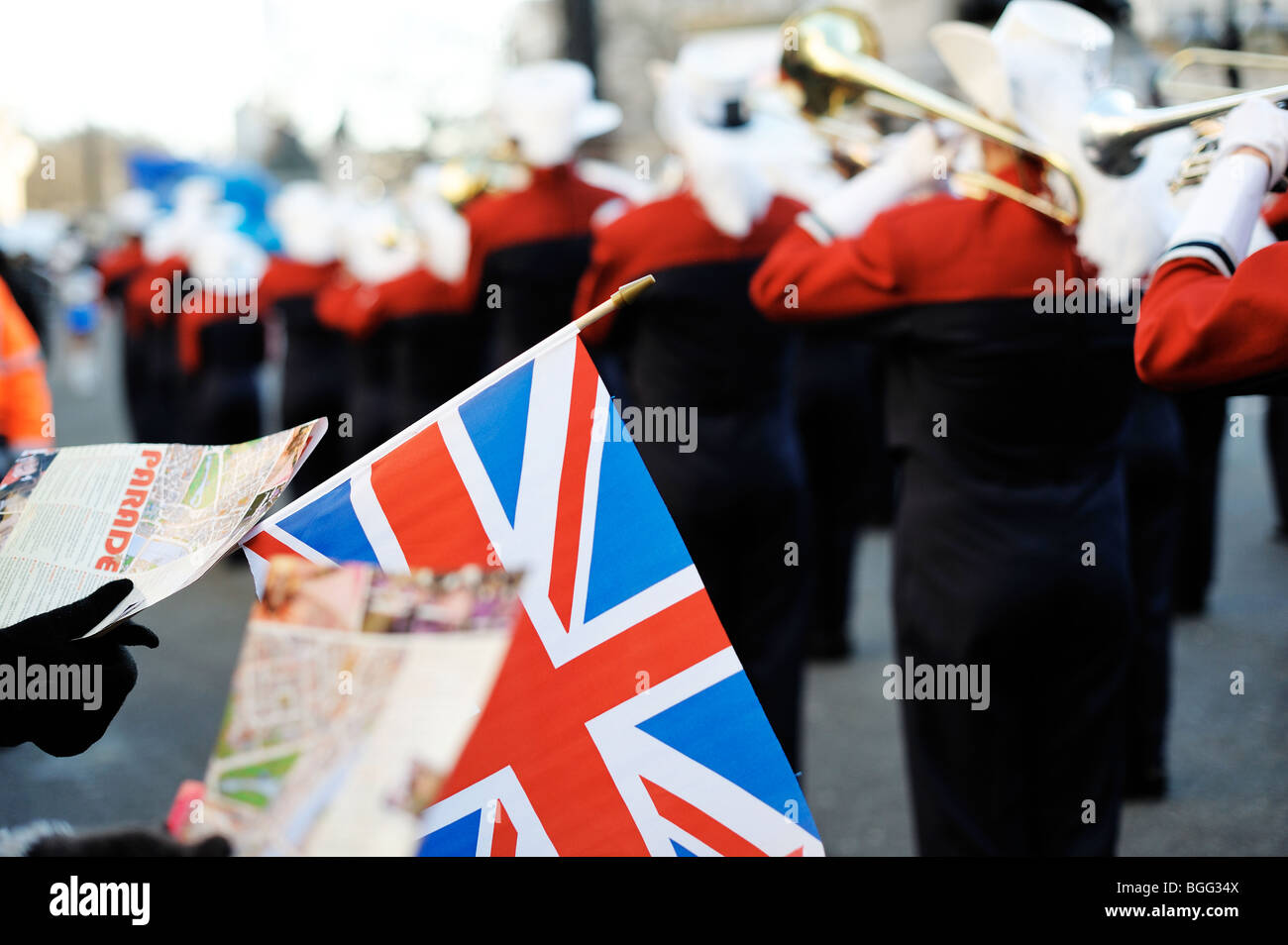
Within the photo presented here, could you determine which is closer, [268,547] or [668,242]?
[268,547]

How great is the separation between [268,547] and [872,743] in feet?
11.1

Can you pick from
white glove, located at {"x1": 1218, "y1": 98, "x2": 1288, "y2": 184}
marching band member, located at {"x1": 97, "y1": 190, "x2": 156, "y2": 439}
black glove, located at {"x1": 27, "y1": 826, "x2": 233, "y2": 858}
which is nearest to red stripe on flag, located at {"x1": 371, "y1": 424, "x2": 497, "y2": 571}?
black glove, located at {"x1": 27, "y1": 826, "x2": 233, "y2": 858}

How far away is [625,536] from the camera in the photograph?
5.57ft

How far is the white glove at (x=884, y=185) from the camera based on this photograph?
315 centimetres

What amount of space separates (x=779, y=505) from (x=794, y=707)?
628 millimetres

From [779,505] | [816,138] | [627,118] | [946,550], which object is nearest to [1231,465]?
[816,138]

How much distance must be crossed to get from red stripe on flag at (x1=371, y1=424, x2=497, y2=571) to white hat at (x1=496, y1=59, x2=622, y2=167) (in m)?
4.10

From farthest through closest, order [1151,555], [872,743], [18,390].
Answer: [872,743]
[1151,555]
[18,390]

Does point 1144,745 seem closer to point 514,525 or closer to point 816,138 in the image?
point 816,138

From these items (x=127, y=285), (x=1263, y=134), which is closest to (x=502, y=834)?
(x=1263, y=134)

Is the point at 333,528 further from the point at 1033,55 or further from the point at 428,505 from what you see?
the point at 1033,55

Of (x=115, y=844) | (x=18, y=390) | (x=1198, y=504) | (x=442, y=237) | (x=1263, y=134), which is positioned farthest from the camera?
(x=442, y=237)

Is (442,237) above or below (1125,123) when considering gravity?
above
